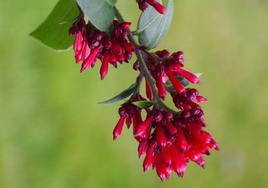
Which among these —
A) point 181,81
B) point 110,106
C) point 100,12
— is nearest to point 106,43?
point 100,12

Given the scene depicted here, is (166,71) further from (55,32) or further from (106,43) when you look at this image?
(55,32)

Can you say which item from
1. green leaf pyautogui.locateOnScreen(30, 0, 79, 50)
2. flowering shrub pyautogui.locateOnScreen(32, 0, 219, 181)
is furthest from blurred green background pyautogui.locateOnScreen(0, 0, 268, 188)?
flowering shrub pyautogui.locateOnScreen(32, 0, 219, 181)

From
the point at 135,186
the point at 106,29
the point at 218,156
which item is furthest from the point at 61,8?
the point at 218,156

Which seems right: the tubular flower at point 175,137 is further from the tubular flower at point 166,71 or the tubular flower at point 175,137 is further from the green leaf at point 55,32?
the green leaf at point 55,32

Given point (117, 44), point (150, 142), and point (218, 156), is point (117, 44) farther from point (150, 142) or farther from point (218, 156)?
point (218, 156)

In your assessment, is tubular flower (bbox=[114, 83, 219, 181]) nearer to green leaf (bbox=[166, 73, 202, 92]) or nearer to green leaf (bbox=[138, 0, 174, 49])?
green leaf (bbox=[166, 73, 202, 92])
